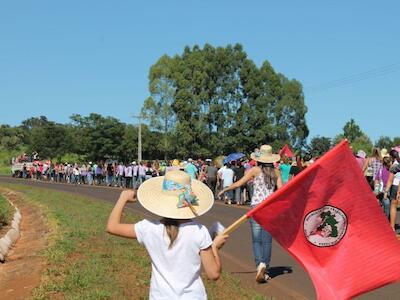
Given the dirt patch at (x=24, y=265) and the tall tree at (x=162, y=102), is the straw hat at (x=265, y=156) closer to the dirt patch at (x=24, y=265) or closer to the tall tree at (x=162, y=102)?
the dirt patch at (x=24, y=265)

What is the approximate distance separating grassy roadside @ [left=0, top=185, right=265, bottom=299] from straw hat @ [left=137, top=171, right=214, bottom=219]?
3496 millimetres

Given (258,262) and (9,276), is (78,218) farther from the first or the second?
(258,262)

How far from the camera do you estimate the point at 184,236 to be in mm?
3723

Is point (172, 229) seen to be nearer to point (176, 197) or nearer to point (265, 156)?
point (176, 197)

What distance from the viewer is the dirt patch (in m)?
8.05

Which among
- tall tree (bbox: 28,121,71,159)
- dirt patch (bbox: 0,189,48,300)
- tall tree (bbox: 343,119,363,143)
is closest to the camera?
dirt patch (bbox: 0,189,48,300)

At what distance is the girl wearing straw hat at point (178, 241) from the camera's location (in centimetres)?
372

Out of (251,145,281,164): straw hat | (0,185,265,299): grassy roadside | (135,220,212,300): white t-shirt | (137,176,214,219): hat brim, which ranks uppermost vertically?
(251,145,281,164): straw hat

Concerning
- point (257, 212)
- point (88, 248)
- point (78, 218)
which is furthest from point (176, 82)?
point (257, 212)

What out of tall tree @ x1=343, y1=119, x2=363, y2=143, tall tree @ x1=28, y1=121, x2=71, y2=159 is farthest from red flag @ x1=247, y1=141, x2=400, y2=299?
tall tree @ x1=343, y1=119, x2=363, y2=143

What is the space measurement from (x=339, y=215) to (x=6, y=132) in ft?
372

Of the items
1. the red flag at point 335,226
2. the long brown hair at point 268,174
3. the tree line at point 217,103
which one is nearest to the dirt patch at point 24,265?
the long brown hair at point 268,174

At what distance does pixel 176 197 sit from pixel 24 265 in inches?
266

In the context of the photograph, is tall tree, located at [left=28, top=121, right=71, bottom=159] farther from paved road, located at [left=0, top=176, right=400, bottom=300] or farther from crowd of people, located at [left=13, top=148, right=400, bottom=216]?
paved road, located at [left=0, top=176, right=400, bottom=300]
